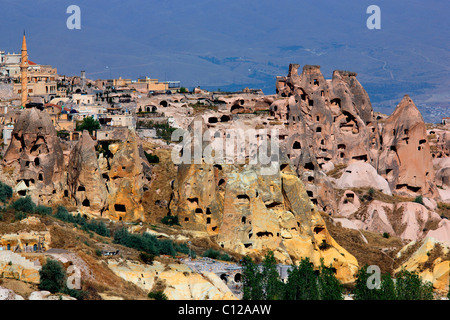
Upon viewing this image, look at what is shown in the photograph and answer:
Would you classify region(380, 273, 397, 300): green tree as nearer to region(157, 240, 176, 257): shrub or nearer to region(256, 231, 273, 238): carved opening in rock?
region(157, 240, 176, 257): shrub

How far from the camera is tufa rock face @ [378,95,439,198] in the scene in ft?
254

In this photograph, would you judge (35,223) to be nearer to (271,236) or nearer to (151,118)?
(271,236)

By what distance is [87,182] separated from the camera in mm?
52531

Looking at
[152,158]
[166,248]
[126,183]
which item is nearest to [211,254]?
[166,248]

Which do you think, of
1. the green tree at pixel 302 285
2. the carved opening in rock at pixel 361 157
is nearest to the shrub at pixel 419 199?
the carved opening in rock at pixel 361 157

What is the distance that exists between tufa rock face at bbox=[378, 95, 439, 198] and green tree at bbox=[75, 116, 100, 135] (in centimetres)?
2141

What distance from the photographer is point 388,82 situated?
189 metres

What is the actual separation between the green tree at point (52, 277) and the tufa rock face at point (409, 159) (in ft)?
149

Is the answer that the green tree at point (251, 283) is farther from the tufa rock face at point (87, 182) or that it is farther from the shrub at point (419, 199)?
the shrub at point (419, 199)

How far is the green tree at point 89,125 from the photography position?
235 feet

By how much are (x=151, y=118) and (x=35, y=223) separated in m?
37.0

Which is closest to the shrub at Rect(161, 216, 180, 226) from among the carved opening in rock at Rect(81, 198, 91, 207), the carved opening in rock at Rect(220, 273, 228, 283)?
the carved opening in rock at Rect(81, 198, 91, 207)
